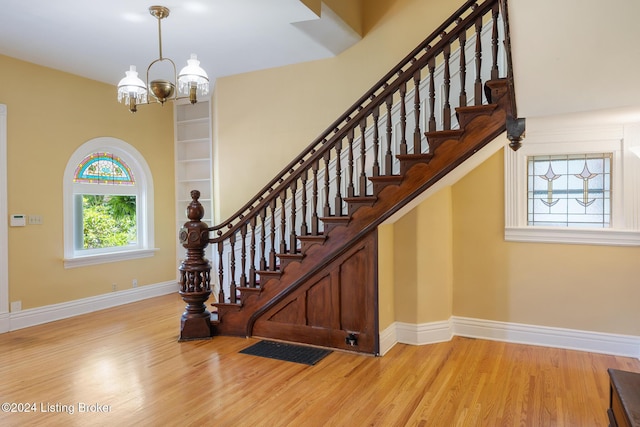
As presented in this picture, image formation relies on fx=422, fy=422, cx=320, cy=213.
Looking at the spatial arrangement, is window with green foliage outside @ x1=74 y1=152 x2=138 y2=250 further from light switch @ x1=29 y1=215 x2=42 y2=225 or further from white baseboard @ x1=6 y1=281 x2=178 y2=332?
white baseboard @ x1=6 y1=281 x2=178 y2=332

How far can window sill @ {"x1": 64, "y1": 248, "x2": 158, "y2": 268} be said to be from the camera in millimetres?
5320

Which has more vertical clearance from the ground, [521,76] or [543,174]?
[521,76]

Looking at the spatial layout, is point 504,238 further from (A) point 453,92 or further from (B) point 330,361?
(B) point 330,361

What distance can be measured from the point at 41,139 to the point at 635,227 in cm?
626

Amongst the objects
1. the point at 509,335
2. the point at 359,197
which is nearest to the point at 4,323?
the point at 359,197

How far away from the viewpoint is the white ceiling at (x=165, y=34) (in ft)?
12.1

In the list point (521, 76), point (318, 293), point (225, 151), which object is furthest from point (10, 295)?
point (521, 76)

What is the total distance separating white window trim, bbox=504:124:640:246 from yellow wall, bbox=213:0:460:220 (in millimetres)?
1774

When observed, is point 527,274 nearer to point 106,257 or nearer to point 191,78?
point 191,78

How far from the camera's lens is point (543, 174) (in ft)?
13.4

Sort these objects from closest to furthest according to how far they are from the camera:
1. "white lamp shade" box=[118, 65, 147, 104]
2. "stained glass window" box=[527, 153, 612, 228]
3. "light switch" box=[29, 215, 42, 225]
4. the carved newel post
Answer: "white lamp shade" box=[118, 65, 147, 104]
"stained glass window" box=[527, 153, 612, 228]
the carved newel post
"light switch" box=[29, 215, 42, 225]

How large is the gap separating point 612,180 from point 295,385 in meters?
3.28

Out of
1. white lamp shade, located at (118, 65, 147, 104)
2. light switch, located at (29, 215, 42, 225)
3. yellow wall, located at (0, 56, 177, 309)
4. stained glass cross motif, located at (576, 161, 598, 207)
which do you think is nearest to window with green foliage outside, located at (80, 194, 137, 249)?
yellow wall, located at (0, 56, 177, 309)

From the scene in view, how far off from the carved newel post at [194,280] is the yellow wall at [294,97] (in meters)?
1.50
